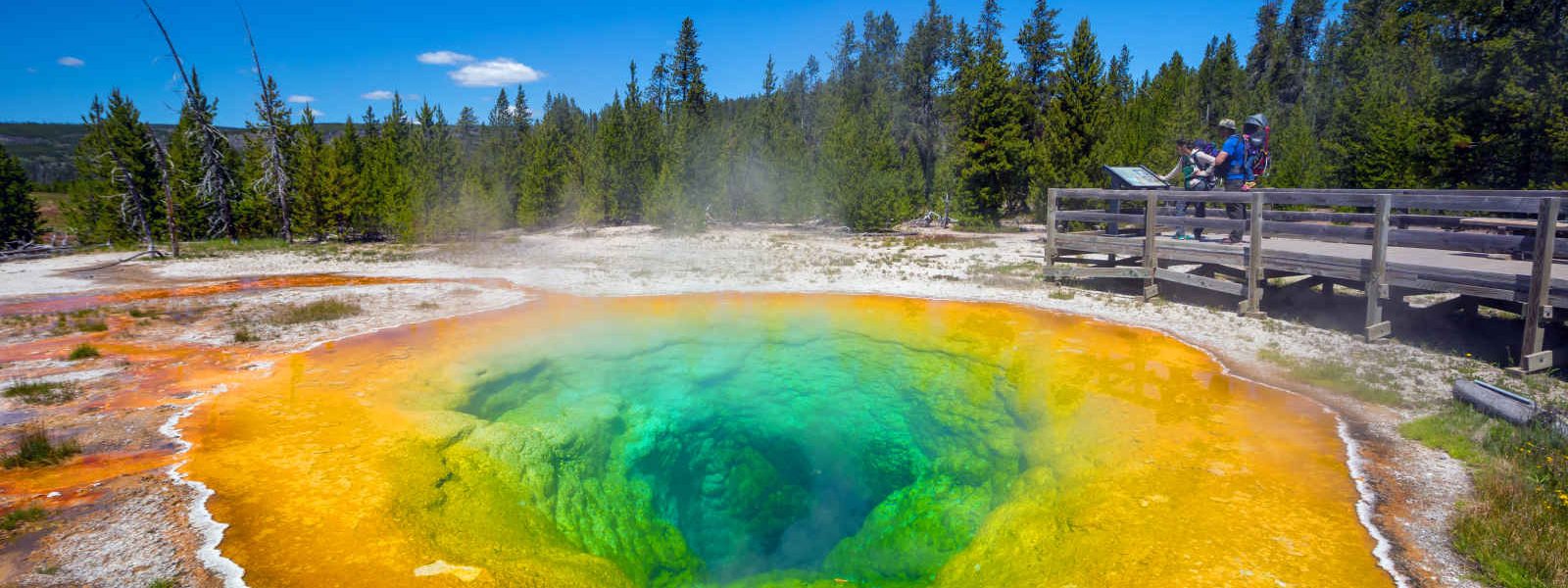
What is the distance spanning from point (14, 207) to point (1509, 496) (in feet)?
129

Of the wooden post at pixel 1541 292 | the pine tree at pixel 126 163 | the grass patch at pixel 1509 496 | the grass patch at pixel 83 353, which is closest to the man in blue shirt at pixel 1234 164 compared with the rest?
the wooden post at pixel 1541 292

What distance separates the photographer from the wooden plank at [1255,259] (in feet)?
29.8

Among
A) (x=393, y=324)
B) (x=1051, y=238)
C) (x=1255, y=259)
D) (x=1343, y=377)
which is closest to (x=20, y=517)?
(x=393, y=324)

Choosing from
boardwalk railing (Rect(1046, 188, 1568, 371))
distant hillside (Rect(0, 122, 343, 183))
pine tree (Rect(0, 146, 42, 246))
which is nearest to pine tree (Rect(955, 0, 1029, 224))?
boardwalk railing (Rect(1046, 188, 1568, 371))

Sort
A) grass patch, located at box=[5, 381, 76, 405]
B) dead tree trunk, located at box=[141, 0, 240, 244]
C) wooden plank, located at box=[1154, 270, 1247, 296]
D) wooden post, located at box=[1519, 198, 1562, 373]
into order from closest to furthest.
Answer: wooden post, located at box=[1519, 198, 1562, 373] → grass patch, located at box=[5, 381, 76, 405] → wooden plank, located at box=[1154, 270, 1247, 296] → dead tree trunk, located at box=[141, 0, 240, 244]

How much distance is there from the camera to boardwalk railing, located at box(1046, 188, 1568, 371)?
6.46 metres

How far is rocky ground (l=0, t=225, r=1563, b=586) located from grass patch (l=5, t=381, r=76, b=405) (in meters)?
0.11

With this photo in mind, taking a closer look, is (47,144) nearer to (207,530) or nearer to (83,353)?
(83,353)

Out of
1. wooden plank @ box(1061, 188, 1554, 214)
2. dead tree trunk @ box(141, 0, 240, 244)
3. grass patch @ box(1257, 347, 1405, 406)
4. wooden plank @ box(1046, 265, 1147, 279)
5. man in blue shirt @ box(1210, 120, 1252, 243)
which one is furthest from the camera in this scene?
dead tree trunk @ box(141, 0, 240, 244)

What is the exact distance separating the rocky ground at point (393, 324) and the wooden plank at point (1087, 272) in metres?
0.27

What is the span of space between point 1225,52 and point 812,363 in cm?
5695

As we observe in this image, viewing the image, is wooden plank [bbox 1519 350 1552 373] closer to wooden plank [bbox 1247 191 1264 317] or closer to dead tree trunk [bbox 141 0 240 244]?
wooden plank [bbox 1247 191 1264 317]

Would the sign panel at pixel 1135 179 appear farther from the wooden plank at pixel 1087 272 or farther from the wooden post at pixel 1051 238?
the wooden plank at pixel 1087 272

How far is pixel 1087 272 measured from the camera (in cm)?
1192
